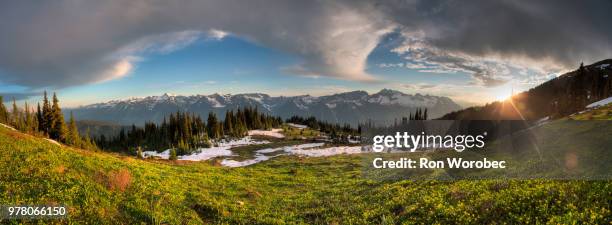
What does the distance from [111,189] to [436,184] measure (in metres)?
21.1

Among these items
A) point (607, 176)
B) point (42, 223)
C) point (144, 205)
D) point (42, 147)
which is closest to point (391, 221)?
point (607, 176)

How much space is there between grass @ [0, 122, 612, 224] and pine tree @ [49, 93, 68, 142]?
8255 cm

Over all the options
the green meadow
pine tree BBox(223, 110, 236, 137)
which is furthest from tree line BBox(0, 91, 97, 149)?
the green meadow

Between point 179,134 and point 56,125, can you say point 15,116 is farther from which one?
point 179,134

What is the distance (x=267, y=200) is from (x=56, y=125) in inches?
3897

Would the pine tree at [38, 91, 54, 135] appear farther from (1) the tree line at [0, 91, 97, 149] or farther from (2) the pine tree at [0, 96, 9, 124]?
(2) the pine tree at [0, 96, 9, 124]

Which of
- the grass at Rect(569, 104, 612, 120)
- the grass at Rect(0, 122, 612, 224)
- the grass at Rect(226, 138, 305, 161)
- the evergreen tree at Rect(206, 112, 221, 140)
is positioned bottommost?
the grass at Rect(226, 138, 305, 161)

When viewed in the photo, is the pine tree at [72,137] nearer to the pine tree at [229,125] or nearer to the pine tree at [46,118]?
the pine tree at [46,118]

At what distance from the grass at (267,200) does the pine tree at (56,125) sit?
8255cm

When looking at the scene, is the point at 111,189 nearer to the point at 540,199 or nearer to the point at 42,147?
A: the point at 42,147

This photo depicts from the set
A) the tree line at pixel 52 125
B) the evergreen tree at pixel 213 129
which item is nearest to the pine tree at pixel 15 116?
the tree line at pixel 52 125

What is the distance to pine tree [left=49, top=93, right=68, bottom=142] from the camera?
9000 cm

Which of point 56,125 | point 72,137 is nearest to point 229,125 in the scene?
point 72,137

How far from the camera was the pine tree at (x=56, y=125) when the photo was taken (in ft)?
295
